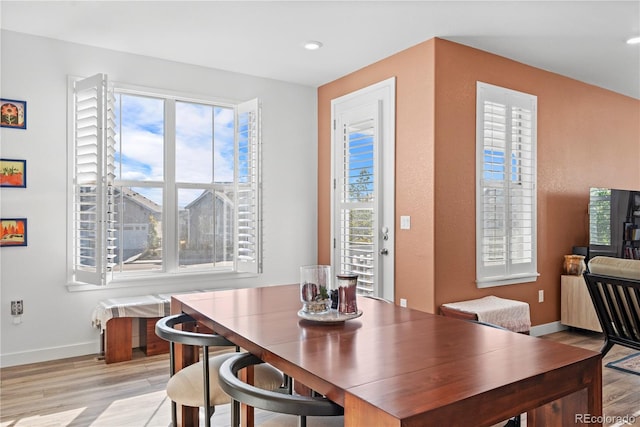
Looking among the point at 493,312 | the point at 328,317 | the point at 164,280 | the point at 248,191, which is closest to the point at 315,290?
the point at 328,317

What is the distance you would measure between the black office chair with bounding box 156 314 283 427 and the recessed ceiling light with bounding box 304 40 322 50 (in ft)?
8.81

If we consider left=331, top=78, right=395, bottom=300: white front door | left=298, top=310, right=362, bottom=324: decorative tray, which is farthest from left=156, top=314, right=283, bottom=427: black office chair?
left=331, top=78, right=395, bottom=300: white front door

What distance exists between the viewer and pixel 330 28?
356 cm

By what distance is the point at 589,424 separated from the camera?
1.37 metres

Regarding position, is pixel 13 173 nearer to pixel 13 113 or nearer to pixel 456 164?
pixel 13 113

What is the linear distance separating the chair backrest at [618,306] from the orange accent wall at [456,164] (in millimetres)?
969

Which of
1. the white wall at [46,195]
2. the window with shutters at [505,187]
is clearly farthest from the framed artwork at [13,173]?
the window with shutters at [505,187]

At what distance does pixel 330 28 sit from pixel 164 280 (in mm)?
2713

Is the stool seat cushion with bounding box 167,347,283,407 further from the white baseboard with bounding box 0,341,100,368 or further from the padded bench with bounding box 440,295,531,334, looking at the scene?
the white baseboard with bounding box 0,341,100,368

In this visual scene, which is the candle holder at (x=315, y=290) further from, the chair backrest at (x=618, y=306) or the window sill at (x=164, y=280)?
the window sill at (x=164, y=280)

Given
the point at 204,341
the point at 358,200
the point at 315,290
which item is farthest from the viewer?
the point at 358,200

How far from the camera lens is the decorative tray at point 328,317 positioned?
70.5 inches

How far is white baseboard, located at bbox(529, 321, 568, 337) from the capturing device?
448 centimetres

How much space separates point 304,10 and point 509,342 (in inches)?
104
